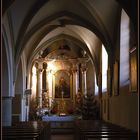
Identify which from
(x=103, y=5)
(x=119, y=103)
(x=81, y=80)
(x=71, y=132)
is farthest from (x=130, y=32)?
(x=81, y=80)

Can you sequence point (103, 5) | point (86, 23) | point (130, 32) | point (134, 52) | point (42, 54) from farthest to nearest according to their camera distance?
1. point (42, 54)
2. point (86, 23)
3. point (103, 5)
4. point (130, 32)
5. point (134, 52)

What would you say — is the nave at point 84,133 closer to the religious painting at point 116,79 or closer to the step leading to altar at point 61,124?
the religious painting at point 116,79

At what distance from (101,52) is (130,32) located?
263 inches

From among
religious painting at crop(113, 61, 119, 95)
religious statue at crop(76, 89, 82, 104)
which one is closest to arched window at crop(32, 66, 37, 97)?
religious statue at crop(76, 89, 82, 104)

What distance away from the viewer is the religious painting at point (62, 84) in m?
26.6

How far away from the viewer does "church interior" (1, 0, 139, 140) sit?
35.1 ft

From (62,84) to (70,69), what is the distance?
1.36m

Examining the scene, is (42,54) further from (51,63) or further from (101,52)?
(101,52)

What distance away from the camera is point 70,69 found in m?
26.3

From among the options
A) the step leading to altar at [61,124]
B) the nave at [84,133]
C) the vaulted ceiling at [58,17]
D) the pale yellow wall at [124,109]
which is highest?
the vaulted ceiling at [58,17]

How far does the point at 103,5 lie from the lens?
13383 millimetres

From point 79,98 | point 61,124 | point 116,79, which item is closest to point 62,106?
point 79,98

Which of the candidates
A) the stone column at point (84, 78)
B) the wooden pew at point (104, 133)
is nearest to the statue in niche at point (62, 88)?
the stone column at point (84, 78)

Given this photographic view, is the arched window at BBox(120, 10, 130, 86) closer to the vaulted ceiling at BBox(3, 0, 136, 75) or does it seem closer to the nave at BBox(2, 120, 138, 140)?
the vaulted ceiling at BBox(3, 0, 136, 75)
